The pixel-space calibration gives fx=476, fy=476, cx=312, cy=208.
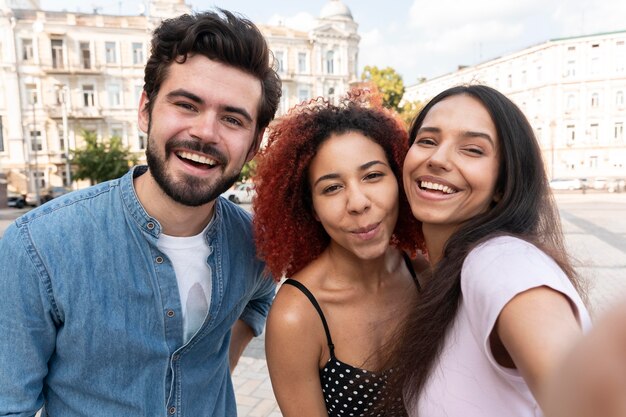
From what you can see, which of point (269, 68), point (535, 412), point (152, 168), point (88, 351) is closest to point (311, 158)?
point (269, 68)

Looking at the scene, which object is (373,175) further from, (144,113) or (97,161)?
(97,161)

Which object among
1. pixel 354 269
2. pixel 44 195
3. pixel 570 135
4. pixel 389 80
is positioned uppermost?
pixel 389 80

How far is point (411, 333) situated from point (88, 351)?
1.10 m

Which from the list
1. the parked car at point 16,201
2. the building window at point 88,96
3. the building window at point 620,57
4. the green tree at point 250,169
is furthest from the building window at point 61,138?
the building window at point 620,57

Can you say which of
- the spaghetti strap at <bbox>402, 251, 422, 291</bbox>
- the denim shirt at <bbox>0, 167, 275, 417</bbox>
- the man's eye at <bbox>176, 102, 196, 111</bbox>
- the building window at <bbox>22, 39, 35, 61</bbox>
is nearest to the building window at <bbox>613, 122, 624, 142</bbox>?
the building window at <bbox>22, 39, 35, 61</bbox>

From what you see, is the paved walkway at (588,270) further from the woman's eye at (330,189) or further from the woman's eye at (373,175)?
the woman's eye at (330,189)

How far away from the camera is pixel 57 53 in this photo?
104ft

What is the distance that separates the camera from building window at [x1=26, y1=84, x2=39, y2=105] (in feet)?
102

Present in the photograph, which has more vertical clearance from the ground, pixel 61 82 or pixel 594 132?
pixel 61 82

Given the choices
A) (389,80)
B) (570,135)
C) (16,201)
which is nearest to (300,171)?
(389,80)

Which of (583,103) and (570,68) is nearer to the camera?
(583,103)

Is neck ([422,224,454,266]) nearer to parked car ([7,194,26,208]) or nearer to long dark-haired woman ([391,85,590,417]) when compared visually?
long dark-haired woman ([391,85,590,417])

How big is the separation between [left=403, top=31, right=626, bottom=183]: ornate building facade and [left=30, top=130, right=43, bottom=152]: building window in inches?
1117

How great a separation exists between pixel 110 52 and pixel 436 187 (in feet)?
116
